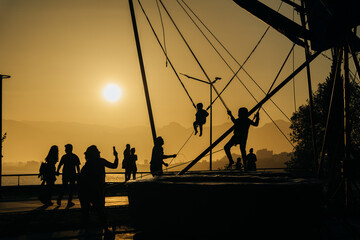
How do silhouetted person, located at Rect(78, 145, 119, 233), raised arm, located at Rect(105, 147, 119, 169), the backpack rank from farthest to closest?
1. the backpack
2. raised arm, located at Rect(105, 147, 119, 169)
3. silhouetted person, located at Rect(78, 145, 119, 233)

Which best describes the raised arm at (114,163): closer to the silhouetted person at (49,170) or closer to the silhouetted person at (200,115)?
the silhouetted person at (49,170)

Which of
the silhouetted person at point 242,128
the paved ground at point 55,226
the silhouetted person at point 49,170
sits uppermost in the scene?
the silhouetted person at point 242,128

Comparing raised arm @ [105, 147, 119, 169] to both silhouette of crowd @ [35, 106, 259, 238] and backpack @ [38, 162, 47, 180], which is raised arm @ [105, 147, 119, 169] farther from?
backpack @ [38, 162, 47, 180]

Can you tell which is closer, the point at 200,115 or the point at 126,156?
the point at 200,115

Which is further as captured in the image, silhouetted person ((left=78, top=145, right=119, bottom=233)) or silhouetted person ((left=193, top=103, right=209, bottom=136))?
silhouetted person ((left=193, top=103, right=209, bottom=136))

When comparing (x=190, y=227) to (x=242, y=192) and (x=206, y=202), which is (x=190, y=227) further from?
(x=242, y=192)

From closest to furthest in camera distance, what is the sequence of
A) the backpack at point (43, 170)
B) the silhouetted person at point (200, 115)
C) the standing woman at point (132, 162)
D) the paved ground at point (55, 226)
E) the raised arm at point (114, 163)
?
the paved ground at point (55, 226) → the raised arm at point (114, 163) → the backpack at point (43, 170) → the silhouetted person at point (200, 115) → the standing woman at point (132, 162)

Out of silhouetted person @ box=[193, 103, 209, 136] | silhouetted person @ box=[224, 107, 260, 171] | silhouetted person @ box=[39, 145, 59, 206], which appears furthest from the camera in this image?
silhouetted person @ box=[193, 103, 209, 136]

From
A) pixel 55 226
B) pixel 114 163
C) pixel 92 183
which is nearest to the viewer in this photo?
pixel 92 183

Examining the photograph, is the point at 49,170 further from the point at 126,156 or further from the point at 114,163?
the point at 114,163

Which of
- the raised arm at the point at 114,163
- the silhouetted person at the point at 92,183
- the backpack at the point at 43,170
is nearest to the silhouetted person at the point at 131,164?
the backpack at the point at 43,170

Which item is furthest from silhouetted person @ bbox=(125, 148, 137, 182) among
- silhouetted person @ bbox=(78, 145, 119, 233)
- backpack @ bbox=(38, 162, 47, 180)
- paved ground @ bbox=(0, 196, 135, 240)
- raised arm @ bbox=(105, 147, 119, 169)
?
silhouetted person @ bbox=(78, 145, 119, 233)

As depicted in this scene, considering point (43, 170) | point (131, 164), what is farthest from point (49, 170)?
point (131, 164)

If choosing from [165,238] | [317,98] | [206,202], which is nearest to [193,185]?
[206,202]
